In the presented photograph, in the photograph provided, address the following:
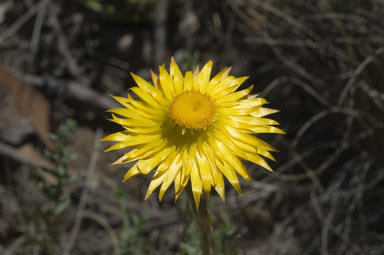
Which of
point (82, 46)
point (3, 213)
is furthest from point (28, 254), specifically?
point (82, 46)

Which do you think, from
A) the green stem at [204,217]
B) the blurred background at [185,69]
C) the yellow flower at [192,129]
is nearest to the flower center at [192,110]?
the yellow flower at [192,129]

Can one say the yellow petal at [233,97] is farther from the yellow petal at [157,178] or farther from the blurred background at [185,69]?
the blurred background at [185,69]

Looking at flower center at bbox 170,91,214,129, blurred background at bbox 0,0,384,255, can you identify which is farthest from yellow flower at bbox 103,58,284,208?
blurred background at bbox 0,0,384,255

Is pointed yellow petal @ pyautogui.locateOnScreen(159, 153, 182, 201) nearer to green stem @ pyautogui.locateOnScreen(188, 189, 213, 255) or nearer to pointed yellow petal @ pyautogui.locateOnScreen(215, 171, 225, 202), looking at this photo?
green stem @ pyautogui.locateOnScreen(188, 189, 213, 255)

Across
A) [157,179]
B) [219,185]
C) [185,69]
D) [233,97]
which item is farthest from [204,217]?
[185,69]

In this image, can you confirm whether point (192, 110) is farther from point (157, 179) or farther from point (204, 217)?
point (204, 217)

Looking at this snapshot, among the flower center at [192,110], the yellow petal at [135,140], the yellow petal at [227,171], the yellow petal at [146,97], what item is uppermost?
the yellow petal at [146,97]
